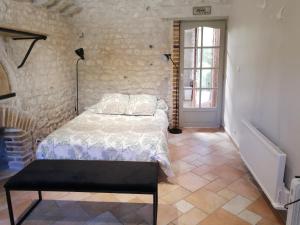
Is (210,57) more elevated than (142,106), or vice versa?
(210,57)

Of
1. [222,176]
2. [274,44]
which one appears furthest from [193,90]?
[274,44]

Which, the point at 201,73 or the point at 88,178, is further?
the point at 201,73

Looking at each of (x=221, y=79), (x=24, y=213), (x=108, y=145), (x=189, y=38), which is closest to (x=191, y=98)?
(x=221, y=79)

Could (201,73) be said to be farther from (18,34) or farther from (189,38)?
(18,34)

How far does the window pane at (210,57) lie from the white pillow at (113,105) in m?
1.57

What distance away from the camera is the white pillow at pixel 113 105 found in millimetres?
4114

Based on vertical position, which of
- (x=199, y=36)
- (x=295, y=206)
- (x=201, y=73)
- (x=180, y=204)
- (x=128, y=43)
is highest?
(x=199, y=36)

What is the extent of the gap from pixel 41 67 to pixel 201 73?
2683 mm

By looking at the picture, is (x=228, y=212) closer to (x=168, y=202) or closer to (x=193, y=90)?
(x=168, y=202)

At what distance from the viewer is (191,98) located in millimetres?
4809

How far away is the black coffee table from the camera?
6.49 ft

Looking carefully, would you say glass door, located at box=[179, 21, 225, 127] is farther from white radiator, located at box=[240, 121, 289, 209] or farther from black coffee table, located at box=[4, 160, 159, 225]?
black coffee table, located at box=[4, 160, 159, 225]

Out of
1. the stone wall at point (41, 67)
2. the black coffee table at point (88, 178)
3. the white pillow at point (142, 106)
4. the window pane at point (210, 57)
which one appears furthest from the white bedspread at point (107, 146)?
the window pane at point (210, 57)

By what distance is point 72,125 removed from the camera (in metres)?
3.47
